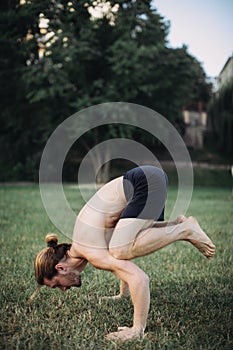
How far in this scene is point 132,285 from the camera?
8.73ft

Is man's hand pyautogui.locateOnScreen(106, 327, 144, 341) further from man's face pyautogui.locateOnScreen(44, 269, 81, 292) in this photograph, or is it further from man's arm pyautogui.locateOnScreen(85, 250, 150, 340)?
man's face pyautogui.locateOnScreen(44, 269, 81, 292)

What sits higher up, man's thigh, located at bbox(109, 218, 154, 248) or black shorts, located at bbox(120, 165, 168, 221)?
black shorts, located at bbox(120, 165, 168, 221)

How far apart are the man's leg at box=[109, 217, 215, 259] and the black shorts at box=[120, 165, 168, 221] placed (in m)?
0.07

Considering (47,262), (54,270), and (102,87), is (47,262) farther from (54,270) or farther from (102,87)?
(102,87)

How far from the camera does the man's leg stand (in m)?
2.75

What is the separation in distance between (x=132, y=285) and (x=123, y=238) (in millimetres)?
312

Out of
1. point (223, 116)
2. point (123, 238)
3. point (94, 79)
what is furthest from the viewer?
point (223, 116)

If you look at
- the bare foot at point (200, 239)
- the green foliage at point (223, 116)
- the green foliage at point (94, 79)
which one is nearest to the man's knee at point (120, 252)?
the bare foot at point (200, 239)

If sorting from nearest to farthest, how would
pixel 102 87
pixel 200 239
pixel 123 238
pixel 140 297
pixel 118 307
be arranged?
pixel 140 297, pixel 123 238, pixel 200 239, pixel 118 307, pixel 102 87

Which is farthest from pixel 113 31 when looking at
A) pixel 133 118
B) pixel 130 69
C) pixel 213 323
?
pixel 213 323

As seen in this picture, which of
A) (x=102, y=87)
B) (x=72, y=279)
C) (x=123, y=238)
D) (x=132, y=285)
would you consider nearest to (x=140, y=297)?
(x=132, y=285)

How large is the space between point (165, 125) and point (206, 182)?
5.41m

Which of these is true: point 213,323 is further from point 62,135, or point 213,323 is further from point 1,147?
point 1,147

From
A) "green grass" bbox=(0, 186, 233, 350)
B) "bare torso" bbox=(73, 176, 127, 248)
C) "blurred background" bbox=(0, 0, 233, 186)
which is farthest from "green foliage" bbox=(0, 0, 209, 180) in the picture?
"bare torso" bbox=(73, 176, 127, 248)
